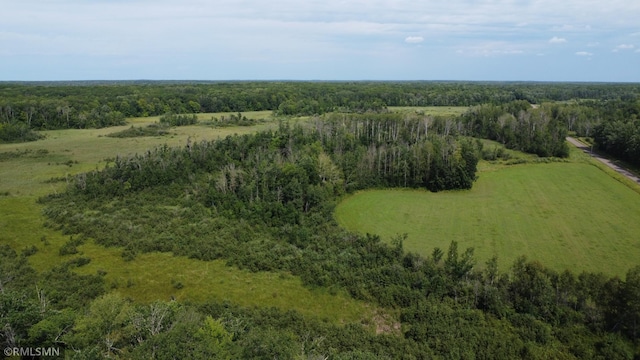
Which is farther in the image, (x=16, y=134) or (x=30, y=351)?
(x=16, y=134)

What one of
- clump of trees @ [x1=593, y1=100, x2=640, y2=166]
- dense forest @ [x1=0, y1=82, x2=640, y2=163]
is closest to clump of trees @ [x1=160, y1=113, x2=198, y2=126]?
dense forest @ [x1=0, y1=82, x2=640, y2=163]

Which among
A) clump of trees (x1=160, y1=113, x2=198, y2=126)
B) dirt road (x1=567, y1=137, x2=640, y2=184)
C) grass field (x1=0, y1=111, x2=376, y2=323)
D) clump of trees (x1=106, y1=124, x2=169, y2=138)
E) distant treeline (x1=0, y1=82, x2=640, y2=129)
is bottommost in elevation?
grass field (x1=0, y1=111, x2=376, y2=323)

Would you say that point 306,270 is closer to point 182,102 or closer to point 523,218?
point 523,218

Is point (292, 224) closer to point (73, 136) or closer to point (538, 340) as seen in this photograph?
point (538, 340)

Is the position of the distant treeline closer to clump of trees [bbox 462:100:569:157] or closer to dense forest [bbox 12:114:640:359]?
clump of trees [bbox 462:100:569:157]

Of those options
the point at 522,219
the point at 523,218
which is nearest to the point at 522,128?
the point at 523,218

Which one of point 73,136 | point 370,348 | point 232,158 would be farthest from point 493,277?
point 73,136
